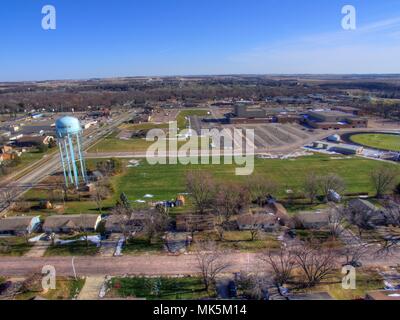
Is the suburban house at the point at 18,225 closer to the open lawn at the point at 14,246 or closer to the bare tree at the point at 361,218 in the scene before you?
the open lawn at the point at 14,246

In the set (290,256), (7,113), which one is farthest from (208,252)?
(7,113)

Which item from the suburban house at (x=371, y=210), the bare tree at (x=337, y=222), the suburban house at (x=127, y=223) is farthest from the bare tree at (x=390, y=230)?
the suburban house at (x=127, y=223)

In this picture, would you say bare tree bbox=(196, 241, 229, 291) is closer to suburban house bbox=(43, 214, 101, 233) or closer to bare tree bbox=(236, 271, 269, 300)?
bare tree bbox=(236, 271, 269, 300)

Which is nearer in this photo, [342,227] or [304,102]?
[342,227]

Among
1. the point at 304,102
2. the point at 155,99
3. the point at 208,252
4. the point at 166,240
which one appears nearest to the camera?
the point at 208,252

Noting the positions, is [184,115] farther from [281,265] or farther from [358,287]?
[358,287]
